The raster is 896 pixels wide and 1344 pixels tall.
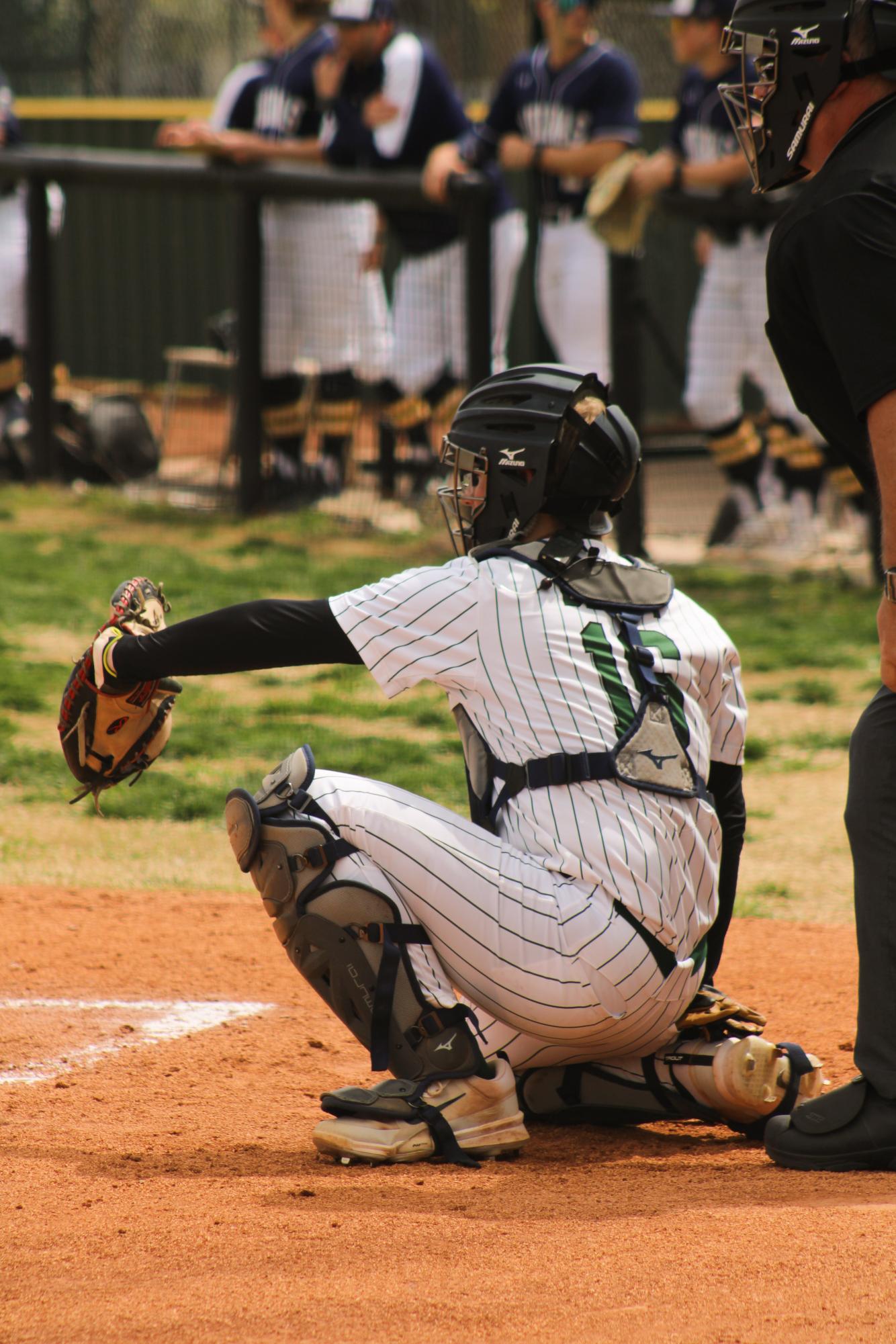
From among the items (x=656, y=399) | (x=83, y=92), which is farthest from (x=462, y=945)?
(x=83, y=92)

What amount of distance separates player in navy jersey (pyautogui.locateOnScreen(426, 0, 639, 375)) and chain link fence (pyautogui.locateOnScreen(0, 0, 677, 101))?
7159 mm

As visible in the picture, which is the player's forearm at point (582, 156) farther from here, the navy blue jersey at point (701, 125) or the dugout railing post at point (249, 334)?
the dugout railing post at point (249, 334)

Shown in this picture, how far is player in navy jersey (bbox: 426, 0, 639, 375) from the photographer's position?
812 centimetres

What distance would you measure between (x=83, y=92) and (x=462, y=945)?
15.2 meters

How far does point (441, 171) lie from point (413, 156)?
46 cm

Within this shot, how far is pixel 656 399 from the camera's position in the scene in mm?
13242

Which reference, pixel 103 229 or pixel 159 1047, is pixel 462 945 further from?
pixel 103 229

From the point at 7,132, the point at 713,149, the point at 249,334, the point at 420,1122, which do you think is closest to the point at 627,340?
the point at 713,149

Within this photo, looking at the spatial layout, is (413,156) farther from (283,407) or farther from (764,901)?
(764,901)

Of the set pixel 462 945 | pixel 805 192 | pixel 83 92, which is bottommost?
pixel 462 945

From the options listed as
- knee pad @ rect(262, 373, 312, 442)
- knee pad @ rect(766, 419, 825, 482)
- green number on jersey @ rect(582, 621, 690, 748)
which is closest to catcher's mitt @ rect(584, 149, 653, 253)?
knee pad @ rect(766, 419, 825, 482)

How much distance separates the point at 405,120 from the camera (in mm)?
8445

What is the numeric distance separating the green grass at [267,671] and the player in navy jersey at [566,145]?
1.37 metres

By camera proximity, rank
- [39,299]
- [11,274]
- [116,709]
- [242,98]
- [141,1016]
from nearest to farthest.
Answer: [116,709], [141,1016], [242,98], [39,299], [11,274]
